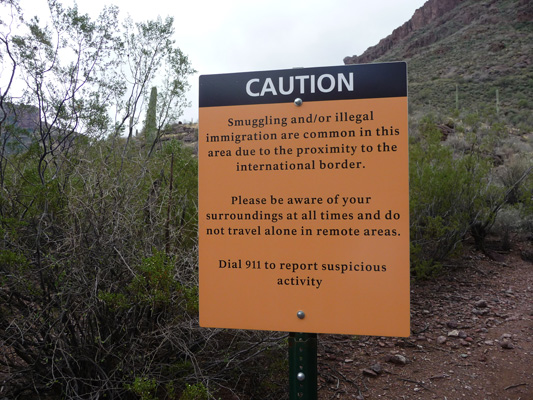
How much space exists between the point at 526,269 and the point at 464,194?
4.55 feet

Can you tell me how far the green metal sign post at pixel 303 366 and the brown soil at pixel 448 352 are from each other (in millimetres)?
1676

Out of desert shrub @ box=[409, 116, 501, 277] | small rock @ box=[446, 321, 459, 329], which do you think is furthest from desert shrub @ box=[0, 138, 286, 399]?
desert shrub @ box=[409, 116, 501, 277]

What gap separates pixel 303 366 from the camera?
207cm

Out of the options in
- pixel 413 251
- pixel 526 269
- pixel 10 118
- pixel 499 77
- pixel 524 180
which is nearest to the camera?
pixel 10 118

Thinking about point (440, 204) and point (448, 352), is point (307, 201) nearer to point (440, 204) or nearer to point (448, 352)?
point (448, 352)

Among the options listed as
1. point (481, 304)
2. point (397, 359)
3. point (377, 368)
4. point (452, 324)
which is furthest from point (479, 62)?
point (377, 368)

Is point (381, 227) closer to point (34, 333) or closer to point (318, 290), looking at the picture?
point (318, 290)

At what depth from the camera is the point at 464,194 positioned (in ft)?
22.2

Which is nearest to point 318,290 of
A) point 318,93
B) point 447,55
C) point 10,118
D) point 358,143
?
point 358,143

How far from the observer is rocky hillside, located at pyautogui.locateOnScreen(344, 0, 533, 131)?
2259 cm

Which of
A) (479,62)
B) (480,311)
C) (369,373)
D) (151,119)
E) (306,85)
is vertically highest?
(479,62)

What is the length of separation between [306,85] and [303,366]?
50.5 inches

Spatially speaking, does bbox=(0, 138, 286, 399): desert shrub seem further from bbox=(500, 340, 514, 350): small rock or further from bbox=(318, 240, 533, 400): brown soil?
bbox=(500, 340, 514, 350): small rock

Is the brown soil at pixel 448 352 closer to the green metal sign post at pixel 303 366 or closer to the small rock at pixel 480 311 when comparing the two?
the small rock at pixel 480 311
